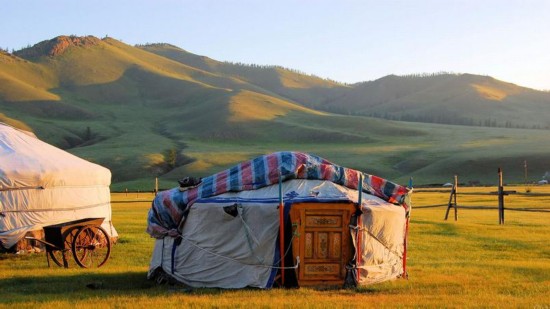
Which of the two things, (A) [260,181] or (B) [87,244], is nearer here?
(A) [260,181]

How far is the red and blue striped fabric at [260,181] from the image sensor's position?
11875mm

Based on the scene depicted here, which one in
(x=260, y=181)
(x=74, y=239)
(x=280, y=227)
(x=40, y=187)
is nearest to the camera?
(x=280, y=227)

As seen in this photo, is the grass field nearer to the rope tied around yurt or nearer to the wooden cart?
the wooden cart

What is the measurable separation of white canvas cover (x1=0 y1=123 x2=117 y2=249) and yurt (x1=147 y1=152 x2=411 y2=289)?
13.2ft

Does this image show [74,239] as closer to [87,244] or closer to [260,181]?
[87,244]

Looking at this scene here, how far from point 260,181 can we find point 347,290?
215 cm

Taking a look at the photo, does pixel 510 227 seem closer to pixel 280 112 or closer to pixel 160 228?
pixel 160 228

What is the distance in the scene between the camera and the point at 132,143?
9225 centimetres

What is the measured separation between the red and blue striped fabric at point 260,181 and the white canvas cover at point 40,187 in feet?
13.0

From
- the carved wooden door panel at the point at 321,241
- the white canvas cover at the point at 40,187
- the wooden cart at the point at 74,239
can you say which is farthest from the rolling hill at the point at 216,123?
the carved wooden door panel at the point at 321,241

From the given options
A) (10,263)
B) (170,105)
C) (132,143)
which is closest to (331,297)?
(10,263)

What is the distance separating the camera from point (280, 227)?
1107cm

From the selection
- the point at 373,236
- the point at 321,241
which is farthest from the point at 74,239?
the point at 373,236

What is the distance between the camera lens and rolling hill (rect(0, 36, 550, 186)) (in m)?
73.2
